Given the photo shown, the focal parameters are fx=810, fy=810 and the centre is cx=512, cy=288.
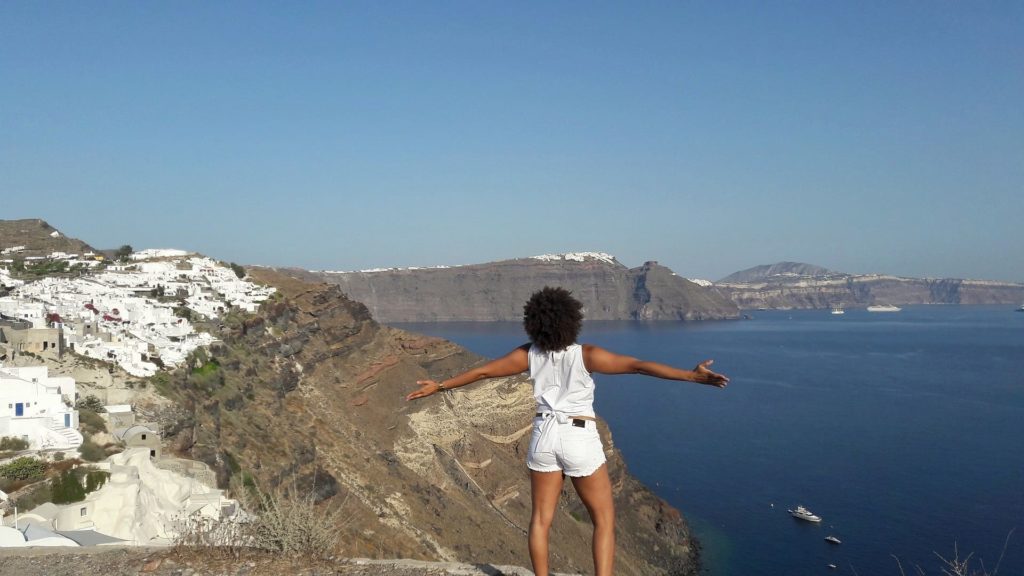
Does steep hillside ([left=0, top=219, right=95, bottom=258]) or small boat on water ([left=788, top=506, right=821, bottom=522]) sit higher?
steep hillside ([left=0, top=219, right=95, bottom=258])

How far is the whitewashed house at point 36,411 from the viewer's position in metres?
12.2

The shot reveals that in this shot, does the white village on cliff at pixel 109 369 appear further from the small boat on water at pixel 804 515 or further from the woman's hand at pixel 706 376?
the small boat on water at pixel 804 515

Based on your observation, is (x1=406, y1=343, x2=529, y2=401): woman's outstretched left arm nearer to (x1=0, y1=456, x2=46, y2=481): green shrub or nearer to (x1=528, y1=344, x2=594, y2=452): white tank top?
(x1=528, y1=344, x2=594, y2=452): white tank top

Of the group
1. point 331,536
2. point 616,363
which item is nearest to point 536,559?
point 616,363

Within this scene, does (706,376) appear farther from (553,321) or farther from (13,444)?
(13,444)

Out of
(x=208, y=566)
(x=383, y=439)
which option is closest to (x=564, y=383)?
(x=208, y=566)

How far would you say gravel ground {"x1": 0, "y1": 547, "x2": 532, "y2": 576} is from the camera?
183 inches

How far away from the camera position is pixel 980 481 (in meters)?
38.2

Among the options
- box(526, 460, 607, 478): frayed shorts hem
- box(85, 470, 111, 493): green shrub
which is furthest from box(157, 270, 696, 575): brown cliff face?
box(526, 460, 607, 478): frayed shorts hem

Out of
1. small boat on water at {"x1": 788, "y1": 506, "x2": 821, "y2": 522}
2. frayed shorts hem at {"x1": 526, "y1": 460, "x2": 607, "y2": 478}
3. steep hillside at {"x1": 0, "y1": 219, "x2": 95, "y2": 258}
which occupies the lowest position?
small boat on water at {"x1": 788, "y1": 506, "x2": 821, "y2": 522}

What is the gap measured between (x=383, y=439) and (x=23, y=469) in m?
17.5

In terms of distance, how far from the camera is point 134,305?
28.0 meters

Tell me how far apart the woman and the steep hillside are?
42.4m

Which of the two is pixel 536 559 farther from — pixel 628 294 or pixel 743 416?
pixel 628 294
